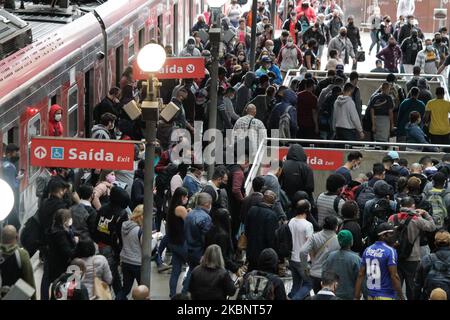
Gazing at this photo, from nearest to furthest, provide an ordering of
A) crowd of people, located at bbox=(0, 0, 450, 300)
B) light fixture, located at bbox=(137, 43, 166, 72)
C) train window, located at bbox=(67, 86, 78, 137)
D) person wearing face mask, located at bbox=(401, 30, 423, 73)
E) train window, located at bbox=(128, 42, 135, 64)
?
crowd of people, located at bbox=(0, 0, 450, 300) < light fixture, located at bbox=(137, 43, 166, 72) < train window, located at bbox=(67, 86, 78, 137) < train window, located at bbox=(128, 42, 135, 64) < person wearing face mask, located at bbox=(401, 30, 423, 73)

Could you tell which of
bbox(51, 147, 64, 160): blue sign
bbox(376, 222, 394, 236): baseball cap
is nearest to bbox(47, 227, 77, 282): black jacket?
bbox(51, 147, 64, 160): blue sign


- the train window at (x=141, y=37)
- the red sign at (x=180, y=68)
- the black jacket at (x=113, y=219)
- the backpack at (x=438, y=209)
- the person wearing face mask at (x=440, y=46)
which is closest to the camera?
the black jacket at (x=113, y=219)

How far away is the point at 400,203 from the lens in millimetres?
16109

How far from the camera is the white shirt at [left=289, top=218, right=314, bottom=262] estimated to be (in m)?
15.5

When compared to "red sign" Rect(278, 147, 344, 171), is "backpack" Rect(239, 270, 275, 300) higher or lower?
higher

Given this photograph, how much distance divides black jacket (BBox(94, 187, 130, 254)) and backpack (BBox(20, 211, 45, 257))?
0.65 meters

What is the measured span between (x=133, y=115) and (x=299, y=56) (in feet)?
49.5

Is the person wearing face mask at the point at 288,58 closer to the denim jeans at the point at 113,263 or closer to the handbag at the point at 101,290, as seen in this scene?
the denim jeans at the point at 113,263

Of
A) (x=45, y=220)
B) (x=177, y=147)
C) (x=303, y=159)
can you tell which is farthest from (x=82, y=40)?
(x=45, y=220)

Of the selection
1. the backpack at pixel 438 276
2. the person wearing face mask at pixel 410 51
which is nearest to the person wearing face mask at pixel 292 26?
the person wearing face mask at pixel 410 51

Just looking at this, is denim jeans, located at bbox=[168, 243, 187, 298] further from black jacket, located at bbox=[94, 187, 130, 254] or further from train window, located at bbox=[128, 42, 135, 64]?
train window, located at bbox=[128, 42, 135, 64]

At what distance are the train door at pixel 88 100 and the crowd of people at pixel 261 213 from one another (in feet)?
1.26

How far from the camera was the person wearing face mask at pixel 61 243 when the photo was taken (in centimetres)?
1445
